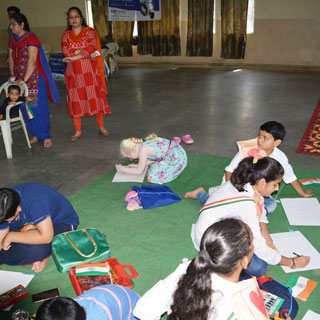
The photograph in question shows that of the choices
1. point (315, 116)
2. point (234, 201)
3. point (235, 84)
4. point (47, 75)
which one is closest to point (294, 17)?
point (235, 84)

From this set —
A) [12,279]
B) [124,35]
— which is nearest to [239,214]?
[12,279]

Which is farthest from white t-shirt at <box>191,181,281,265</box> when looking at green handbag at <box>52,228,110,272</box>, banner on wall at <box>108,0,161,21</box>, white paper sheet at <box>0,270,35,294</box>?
banner on wall at <box>108,0,161,21</box>

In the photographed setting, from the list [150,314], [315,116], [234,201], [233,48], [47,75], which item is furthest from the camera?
[233,48]

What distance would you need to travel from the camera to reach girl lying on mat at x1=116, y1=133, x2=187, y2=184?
306 cm

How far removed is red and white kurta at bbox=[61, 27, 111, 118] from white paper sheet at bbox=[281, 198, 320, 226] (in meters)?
2.49

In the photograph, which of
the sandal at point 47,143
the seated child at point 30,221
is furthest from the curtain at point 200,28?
the seated child at point 30,221

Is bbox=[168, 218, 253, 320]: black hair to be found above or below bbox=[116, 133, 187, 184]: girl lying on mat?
above

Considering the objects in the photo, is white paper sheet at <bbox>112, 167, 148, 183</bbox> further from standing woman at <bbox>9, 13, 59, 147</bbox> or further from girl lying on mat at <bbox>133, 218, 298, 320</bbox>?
girl lying on mat at <bbox>133, 218, 298, 320</bbox>

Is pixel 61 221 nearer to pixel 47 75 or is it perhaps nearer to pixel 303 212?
pixel 303 212

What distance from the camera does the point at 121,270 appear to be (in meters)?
2.10

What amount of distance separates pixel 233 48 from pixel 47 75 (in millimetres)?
6174

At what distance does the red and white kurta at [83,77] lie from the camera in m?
4.06

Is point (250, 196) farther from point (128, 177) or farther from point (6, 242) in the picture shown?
point (128, 177)

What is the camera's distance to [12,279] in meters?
2.14
